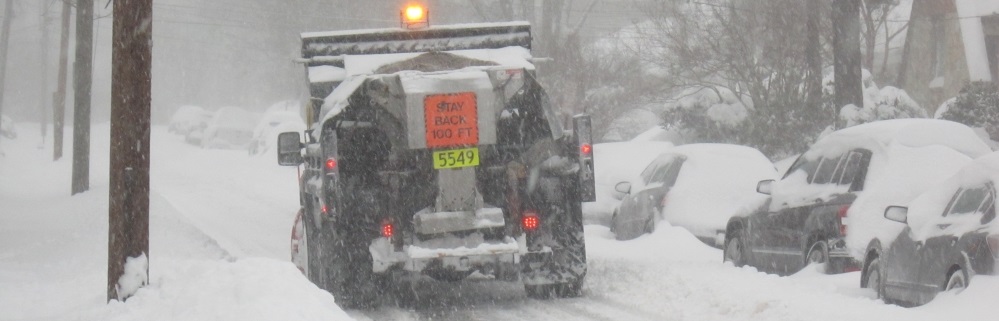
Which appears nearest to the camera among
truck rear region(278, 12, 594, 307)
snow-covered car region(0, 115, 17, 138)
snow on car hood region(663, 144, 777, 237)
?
truck rear region(278, 12, 594, 307)

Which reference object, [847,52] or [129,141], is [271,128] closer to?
[847,52]

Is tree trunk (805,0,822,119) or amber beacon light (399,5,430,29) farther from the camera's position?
tree trunk (805,0,822,119)

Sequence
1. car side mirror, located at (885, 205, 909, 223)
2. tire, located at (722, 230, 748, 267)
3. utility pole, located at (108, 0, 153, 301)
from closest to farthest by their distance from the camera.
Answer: utility pole, located at (108, 0, 153, 301)
car side mirror, located at (885, 205, 909, 223)
tire, located at (722, 230, 748, 267)

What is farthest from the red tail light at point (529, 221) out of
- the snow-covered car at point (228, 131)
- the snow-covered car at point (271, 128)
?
the snow-covered car at point (228, 131)

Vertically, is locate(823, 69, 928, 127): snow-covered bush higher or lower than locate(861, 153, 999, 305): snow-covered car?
higher

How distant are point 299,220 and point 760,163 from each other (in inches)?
240

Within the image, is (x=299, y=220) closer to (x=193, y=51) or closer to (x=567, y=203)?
(x=567, y=203)

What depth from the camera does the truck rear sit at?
1010 centimetres

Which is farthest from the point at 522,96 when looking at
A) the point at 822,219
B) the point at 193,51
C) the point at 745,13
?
the point at 193,51

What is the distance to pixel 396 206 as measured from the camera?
34.3 ft

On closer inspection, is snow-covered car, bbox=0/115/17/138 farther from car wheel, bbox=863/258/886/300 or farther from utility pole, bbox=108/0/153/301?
car wheel, bbox=863/258/886/300

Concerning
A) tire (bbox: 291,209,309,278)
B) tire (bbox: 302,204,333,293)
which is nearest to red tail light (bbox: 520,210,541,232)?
tire (bbox: 302,204,333,293)

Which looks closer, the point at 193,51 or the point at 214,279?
the point at 214,279

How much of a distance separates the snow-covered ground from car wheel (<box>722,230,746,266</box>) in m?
0.35
